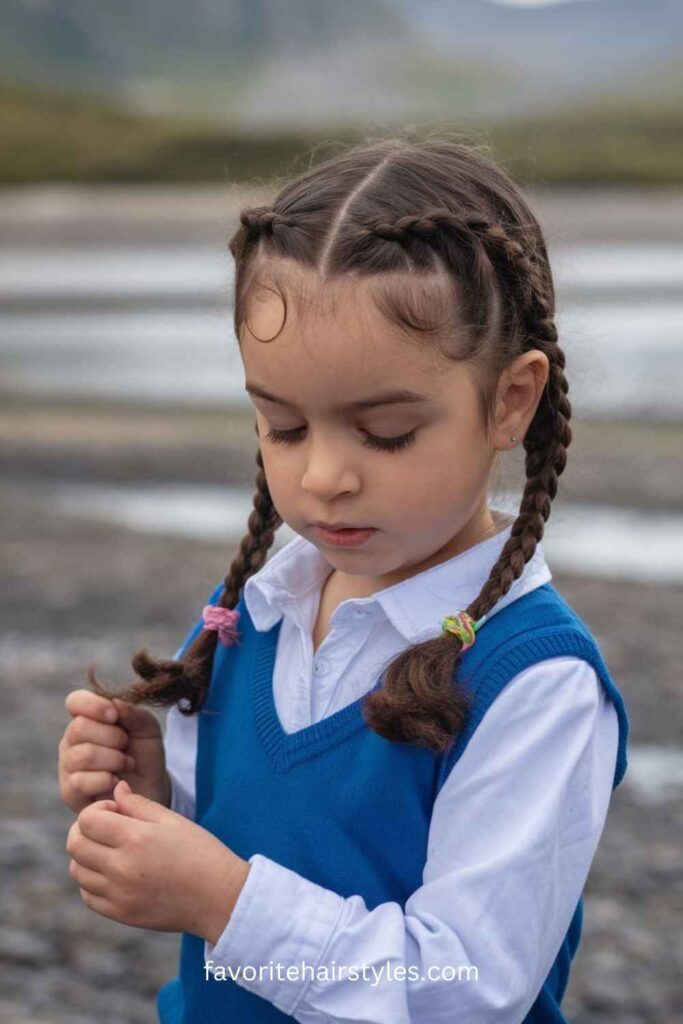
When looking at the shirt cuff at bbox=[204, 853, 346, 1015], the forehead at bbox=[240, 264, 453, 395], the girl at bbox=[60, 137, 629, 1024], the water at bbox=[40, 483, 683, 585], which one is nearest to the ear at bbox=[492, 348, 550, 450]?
the girl at bbox=[60, 137, 629, 1024]

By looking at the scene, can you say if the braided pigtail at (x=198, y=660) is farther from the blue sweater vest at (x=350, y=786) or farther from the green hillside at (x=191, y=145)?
the green hillside at (x=191, y=145)

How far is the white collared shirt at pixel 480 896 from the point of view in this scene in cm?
151

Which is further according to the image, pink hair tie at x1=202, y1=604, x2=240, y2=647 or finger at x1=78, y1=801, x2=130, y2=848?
pink hair tie at x1=202, y1=604, x2=240, y2=647

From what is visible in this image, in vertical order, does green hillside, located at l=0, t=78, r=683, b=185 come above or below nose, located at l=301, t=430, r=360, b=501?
below

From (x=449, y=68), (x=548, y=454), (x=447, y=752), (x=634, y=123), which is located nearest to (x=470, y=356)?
(x=548, y=454)

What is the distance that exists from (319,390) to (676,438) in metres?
6.85

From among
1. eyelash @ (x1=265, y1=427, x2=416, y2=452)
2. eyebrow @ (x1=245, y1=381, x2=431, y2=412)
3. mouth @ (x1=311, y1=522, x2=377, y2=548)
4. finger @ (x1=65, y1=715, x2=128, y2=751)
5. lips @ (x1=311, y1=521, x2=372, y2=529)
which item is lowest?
finger @ (x1=65, y1=715, x2=128, y2=751)

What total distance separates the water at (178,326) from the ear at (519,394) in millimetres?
3993

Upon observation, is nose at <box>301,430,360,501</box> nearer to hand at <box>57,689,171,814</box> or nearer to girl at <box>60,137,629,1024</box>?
girl at <box>60,137,629,1024</box>

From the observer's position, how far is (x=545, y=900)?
153 cm

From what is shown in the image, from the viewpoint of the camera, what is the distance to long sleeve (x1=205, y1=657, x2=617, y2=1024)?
1.51 m

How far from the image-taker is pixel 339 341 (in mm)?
1549

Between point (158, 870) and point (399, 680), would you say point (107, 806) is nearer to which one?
point (158, 870)

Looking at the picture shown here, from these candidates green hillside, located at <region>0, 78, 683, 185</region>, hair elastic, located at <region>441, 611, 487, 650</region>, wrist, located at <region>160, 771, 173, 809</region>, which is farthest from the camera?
green hillside, located at <region>0, 78, 683, 185</region>
